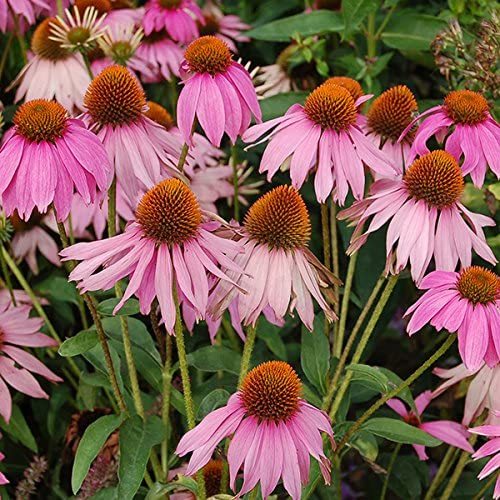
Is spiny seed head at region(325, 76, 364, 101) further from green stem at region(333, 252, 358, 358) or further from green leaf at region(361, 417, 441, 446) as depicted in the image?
green leaf at region(361, 417, 441, 446)

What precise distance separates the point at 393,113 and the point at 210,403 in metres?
0.45

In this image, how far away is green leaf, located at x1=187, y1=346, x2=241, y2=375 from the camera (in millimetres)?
1229

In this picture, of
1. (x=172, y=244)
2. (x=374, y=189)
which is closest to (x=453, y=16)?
(x=374, y=189)

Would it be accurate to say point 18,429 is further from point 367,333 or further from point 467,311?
point 467,311

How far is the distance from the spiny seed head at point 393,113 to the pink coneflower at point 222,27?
658 mm

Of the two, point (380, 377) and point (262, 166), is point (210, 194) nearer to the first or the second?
point (262, 166)

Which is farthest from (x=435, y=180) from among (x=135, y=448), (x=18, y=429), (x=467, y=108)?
(x=18, y=429)

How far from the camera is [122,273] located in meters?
0.97

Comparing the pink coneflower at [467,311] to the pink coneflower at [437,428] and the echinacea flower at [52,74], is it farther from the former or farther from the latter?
the echinacea flower at [52,74]

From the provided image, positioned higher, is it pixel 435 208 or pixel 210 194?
pixel 435 208

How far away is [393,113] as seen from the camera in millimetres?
1261

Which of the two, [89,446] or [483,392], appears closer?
[89,446]

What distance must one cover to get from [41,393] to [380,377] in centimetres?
53

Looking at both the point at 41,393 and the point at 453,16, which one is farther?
the point at 453,16
